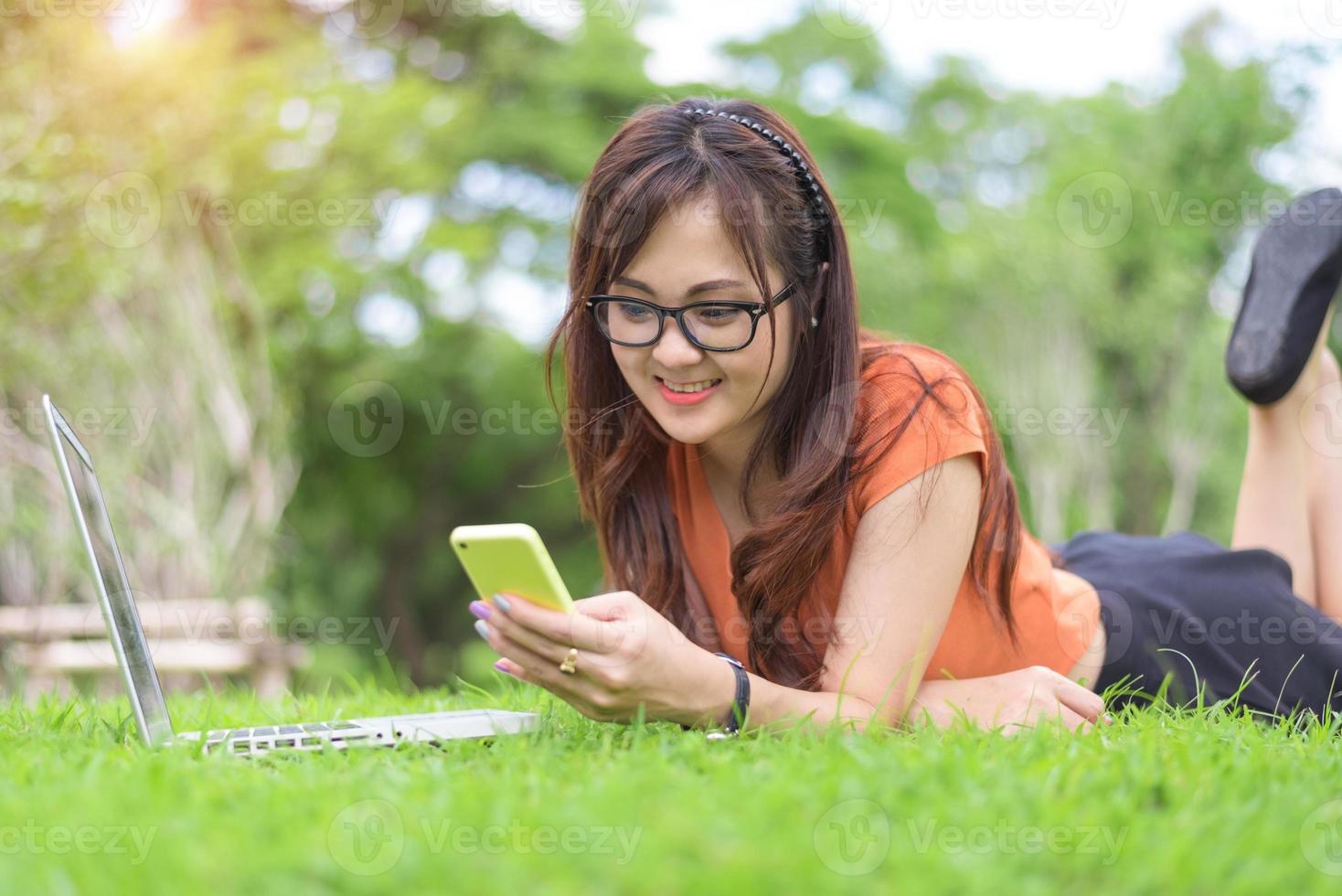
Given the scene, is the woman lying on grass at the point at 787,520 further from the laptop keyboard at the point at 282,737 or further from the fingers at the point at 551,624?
the laptop keyboard at the point at 282,737

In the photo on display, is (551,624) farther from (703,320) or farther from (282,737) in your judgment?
(703,320)

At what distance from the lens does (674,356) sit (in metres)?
2.48

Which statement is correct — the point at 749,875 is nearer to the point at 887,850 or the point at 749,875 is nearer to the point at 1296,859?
the point at 887,850

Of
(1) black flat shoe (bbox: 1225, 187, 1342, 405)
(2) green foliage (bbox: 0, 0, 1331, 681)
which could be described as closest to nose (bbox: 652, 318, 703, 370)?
(1) black flat shoe (bbox: 1225, 187, 1342, 405)

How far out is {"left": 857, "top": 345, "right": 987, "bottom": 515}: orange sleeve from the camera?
2.50 meters

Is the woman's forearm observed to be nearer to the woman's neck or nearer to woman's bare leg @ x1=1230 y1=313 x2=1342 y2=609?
the woman's neck

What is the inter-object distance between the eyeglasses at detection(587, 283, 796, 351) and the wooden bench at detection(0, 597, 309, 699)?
4.88 m

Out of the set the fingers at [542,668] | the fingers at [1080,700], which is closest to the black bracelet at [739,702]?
the fingers at [542,668]

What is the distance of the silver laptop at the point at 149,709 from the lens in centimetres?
206

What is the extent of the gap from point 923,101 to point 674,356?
2109cm

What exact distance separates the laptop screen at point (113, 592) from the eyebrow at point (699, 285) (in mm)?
1108

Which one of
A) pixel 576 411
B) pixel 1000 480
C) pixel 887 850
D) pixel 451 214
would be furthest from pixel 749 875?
pixel 451 214

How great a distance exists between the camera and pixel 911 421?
2.55 m

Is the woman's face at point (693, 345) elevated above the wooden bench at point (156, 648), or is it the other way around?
the woman's face at point (693, 345)
